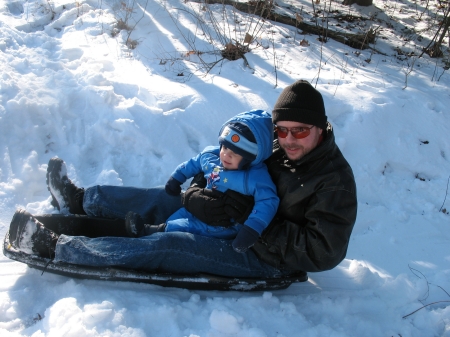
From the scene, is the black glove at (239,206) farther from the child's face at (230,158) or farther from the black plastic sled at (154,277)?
the black plastic sled at (154,277)

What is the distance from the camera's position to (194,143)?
381cm

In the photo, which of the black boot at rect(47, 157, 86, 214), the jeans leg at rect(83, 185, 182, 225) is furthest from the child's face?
the black boot at rect(47, 157, 86, 214)

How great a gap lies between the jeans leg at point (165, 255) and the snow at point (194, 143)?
0.16m

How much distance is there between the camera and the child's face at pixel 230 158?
7.98 ft

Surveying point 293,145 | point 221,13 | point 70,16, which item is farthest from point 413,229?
point 70,16

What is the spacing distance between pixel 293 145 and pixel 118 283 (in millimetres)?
1359

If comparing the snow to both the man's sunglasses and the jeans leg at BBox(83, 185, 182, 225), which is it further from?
the man's sunglasses

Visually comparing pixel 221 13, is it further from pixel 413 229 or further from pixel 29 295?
pixel 29 295

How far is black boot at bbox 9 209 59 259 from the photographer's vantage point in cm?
234

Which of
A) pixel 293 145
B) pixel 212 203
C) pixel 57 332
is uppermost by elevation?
pixel 293 145

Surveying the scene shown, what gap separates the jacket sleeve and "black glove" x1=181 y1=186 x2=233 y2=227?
321 millimetres

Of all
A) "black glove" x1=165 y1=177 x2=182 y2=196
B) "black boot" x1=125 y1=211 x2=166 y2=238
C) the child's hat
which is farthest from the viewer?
"black glove" x1=165 y1=177 x2=182 y2=196

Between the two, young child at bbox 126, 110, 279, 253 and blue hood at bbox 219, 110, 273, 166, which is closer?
young child at bbox 126, 110, 279, 253

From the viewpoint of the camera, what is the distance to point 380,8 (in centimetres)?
777
